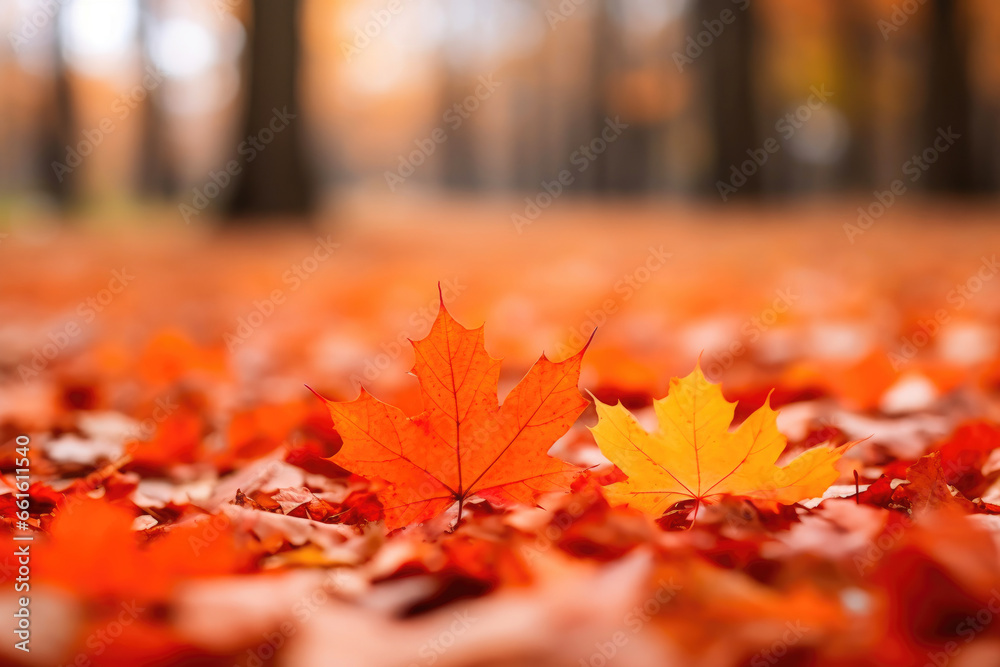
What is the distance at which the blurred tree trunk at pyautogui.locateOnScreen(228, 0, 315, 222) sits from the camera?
8.15m

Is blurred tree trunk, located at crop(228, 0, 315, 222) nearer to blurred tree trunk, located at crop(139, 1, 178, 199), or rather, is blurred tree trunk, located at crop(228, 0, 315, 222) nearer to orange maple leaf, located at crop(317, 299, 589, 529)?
orange maple leaf, located at crop(317, 299, 589, 529)

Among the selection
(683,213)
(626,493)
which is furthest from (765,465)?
(683,213)

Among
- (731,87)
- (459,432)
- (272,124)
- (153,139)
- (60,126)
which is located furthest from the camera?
(153,139)

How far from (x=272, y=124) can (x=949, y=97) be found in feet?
31.8

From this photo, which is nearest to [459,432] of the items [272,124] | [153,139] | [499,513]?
[499,513]

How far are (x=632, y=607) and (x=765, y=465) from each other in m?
0.44

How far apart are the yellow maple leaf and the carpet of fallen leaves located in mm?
34

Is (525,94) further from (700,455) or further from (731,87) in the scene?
(700,455)

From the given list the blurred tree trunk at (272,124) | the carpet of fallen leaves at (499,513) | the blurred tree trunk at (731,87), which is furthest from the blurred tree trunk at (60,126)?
the carpet of fallen leaves at (499,513)

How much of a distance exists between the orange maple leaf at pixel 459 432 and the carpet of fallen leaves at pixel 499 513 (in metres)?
0.05

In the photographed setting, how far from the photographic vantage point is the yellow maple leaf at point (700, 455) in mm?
1162

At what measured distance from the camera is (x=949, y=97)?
11.4 metres

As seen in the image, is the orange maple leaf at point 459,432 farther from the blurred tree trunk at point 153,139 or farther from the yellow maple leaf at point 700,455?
the blurred tree trunk at point 153,139

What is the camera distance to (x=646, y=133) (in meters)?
21.2
